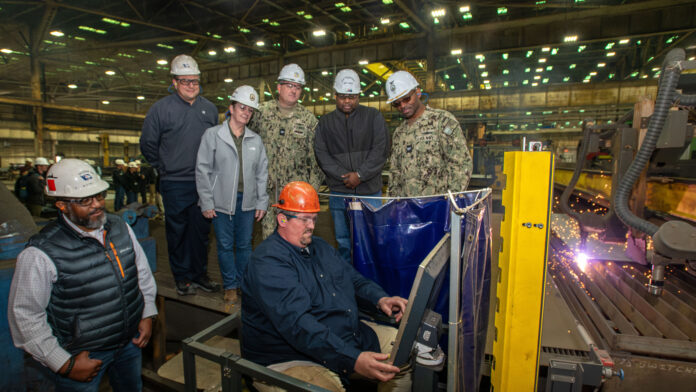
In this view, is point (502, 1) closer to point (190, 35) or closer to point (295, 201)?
point (190, 35)

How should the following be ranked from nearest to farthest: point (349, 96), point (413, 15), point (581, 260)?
point (349, 96) < point (581, 260) < point (413, 15)

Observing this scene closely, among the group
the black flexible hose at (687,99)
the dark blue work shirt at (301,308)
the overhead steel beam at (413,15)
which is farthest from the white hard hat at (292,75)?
the overhead steel beam at (413,15)

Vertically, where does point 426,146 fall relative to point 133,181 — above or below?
above

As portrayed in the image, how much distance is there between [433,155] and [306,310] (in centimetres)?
198

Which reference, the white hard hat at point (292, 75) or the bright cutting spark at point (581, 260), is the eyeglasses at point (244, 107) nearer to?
the white hard hat at point (292, 75)

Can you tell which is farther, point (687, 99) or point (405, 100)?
point (405, 100)

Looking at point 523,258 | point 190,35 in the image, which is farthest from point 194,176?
point 190,35

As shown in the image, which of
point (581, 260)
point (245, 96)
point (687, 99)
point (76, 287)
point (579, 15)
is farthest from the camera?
point (579, 15)

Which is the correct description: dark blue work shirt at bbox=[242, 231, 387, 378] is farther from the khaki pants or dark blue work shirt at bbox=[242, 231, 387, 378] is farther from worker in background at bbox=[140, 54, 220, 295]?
worker in background at bbox=[140, 54, 220, 295]

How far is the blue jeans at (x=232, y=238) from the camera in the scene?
3078mm

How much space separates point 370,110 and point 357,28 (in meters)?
10.9

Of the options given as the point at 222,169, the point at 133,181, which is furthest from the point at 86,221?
the point at 133,181

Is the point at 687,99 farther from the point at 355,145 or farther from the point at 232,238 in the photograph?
the point at 232,238

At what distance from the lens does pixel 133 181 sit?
11.6 meters
